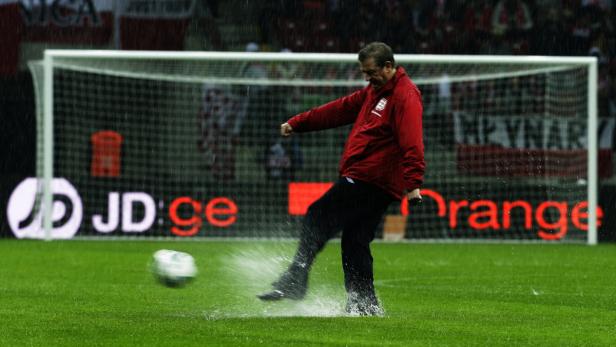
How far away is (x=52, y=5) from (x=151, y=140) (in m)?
4.80

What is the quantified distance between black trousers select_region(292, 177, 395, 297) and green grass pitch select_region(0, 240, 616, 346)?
0.33 meters

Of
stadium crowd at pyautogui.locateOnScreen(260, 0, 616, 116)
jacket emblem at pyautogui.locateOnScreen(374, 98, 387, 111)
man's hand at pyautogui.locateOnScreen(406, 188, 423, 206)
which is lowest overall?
man's hand at pyautogui.locateOnScreen(406, 188, 423, 206)

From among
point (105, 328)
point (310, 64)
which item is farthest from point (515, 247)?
point (105, 328)

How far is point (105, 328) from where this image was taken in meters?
7.70

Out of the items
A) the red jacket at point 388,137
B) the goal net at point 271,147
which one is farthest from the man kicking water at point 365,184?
the goal net at point 271,147

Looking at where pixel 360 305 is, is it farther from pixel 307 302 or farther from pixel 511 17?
pixel 511 17

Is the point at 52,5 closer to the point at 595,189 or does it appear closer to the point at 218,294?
the point at 595,189

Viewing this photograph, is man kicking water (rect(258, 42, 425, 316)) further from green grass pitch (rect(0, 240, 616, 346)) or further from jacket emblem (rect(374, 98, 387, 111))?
green grass pitch (rect(0, 240, 616, 346))

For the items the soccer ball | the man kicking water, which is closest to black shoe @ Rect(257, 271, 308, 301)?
the man kicking water

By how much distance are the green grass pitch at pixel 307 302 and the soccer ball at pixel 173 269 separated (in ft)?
0.77

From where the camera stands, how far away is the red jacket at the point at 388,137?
8102 mm

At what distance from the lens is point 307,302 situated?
Answer: 9.30 metres

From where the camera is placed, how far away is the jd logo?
62.5 feet

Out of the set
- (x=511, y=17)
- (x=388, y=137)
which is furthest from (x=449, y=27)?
(x=388, y=137)
